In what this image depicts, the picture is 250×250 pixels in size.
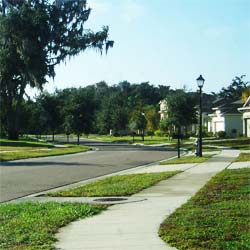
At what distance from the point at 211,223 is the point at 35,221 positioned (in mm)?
2913

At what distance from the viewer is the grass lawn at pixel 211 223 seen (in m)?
7.49

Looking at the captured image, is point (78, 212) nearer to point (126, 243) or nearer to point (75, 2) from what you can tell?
point (126, 243)

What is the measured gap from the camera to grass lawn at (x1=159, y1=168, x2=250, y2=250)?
749 centimetres

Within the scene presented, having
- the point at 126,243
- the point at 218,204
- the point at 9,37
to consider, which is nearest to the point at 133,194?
the point at 218,204

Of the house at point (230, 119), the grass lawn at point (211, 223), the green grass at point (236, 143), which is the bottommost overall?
the grass lawn at point (211, 223)

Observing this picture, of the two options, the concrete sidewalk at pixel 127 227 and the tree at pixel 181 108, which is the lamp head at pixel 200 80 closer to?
the concrete sidewalk at pixel 127 227

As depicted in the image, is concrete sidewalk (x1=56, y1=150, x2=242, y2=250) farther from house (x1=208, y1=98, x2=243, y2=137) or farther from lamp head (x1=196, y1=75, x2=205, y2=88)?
house (x1=208, y1=98, x2=243, y2=137)

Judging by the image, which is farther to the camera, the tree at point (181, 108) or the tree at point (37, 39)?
the tree at point (181, 108)

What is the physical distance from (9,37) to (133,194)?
142ft

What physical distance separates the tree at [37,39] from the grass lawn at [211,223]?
139 ft

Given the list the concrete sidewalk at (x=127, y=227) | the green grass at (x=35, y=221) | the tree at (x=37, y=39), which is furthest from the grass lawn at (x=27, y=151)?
the green grass at (x=35, y=221)

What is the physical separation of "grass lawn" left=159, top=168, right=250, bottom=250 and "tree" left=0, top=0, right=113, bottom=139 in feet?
139

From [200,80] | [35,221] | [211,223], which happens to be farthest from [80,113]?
[211,223]

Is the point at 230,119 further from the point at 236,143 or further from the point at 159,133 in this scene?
the point at 236,143
